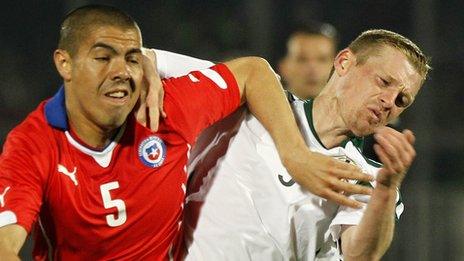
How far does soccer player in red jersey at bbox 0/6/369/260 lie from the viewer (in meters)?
2.70

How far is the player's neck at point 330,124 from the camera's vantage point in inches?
122

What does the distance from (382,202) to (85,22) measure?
101cm

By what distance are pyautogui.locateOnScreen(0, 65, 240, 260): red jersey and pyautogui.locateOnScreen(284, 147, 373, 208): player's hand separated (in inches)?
12.1

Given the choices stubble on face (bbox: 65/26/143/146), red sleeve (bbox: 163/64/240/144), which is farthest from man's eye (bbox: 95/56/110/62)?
red sleeve (bbox: 163/64/240/144)

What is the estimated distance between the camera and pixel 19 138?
2.69 m

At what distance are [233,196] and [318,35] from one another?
→ 2291mm

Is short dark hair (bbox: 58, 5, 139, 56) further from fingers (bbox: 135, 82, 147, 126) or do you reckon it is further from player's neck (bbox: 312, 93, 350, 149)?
player's neck (bbox: 312, 93, 350, 149)

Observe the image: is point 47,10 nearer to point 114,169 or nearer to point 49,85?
point 49,85

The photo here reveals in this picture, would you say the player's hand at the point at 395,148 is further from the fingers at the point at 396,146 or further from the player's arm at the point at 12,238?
the player's arm at the point at 12,238

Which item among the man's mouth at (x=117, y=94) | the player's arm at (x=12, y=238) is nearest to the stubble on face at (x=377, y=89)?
the man's mouth at (x=117, y=94)

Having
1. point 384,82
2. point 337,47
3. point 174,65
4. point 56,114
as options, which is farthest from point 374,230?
point 337,47

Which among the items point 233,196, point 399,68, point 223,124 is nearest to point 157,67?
point 223,124

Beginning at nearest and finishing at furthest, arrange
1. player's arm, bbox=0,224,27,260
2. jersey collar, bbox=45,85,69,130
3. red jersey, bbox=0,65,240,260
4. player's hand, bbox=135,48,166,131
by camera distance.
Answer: player's arm, bbox=0,224,27,260, red jersey, bbox=0,65,240,260, jersey collar, bbox=45,85,69,130, player's hand, bbox=135,48,166,131

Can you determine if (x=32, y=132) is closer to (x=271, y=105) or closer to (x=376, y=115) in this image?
(x=271, y=105)
